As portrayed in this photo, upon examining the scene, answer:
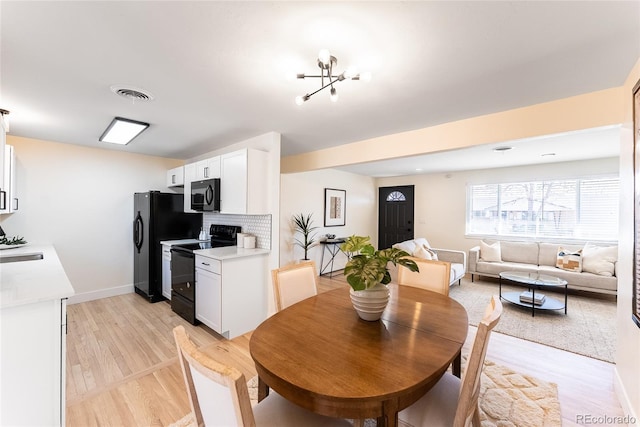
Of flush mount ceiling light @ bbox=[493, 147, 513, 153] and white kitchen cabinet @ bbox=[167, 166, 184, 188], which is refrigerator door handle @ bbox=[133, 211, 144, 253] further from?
flush mount ceiling light @ bbox=[493, 147, 513, 153]

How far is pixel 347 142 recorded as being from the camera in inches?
136

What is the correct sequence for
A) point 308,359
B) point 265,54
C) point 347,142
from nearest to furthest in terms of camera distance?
point 308,359 → point 265,54 → point 347,142

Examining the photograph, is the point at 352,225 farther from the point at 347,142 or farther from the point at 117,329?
the point at 117,329

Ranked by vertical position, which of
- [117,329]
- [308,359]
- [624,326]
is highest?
[308,359]

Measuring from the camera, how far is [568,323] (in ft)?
10.7

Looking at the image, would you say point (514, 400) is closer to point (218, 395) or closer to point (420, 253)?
point (218, 395)

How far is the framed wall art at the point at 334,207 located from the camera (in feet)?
19.6

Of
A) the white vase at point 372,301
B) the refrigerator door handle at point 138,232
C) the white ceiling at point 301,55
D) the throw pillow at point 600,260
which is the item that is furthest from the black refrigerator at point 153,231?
the throw pillow at point 600,260

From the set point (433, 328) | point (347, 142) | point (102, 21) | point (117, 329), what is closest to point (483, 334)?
point (433, 328)

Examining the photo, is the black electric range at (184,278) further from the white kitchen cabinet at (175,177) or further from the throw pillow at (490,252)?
the throw pillow at (490,252)

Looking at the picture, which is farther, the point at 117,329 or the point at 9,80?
the point at 117,329

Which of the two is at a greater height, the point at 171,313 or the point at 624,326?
the point at 624,326

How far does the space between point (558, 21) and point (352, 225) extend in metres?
5.62

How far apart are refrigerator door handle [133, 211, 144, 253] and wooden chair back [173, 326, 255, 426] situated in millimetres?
3725
